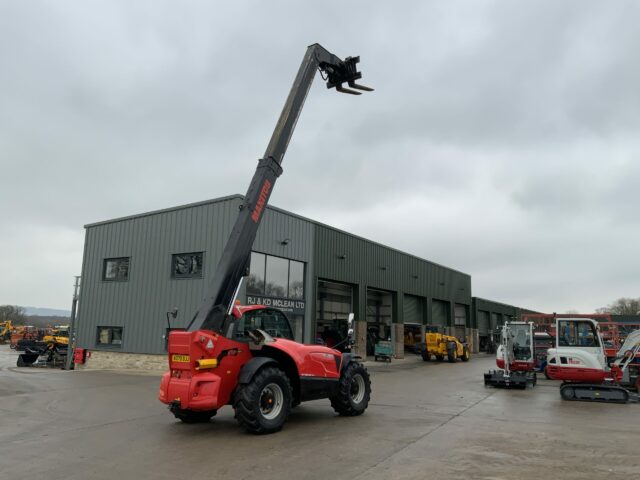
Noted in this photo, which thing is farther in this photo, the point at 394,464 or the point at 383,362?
the point at 383,362

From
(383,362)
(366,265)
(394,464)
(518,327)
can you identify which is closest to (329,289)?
(366,265)

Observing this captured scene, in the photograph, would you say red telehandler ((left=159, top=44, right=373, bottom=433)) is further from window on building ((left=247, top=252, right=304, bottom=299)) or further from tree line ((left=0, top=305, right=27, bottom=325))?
tree line ((left=0, top=305, right=27, bottom=325))

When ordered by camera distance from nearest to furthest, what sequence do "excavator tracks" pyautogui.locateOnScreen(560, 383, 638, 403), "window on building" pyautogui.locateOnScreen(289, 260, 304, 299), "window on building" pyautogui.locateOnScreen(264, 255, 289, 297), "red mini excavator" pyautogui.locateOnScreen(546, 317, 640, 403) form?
"excavator tracks" pyautogui.locateOnScreen(560, 383, 638, 403) < "red mini excavator" pyautogui.locateOnScreen(546, 317, 640, 403) < "window on building" pyautogui.locateOnScreen(264, 255, 289, 297) < "window on building" pyautogui.locateOnScreen(289, 260, 304, 299)

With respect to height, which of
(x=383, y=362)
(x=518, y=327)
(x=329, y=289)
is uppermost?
(x=329, y=289)

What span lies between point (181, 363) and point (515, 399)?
9.45 m

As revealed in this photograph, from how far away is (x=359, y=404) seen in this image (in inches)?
387

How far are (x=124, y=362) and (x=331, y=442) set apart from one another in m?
17.9

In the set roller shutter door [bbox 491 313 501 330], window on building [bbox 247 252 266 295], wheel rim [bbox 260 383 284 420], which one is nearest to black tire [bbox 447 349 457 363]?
window on building [bbox 247 252 266 295]

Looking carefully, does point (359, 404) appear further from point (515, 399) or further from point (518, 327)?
point (518, 327)

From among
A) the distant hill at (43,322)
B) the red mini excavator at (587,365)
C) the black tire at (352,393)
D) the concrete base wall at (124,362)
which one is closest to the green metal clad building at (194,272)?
the concrete base wall at (124,362)

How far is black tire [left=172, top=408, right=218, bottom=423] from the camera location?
340 inches

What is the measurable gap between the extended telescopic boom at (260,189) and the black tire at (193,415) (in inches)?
64.7

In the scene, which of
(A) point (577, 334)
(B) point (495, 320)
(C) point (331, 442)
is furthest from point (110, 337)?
(B) point (495, 320)

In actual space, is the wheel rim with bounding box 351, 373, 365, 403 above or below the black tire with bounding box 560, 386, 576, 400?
above
